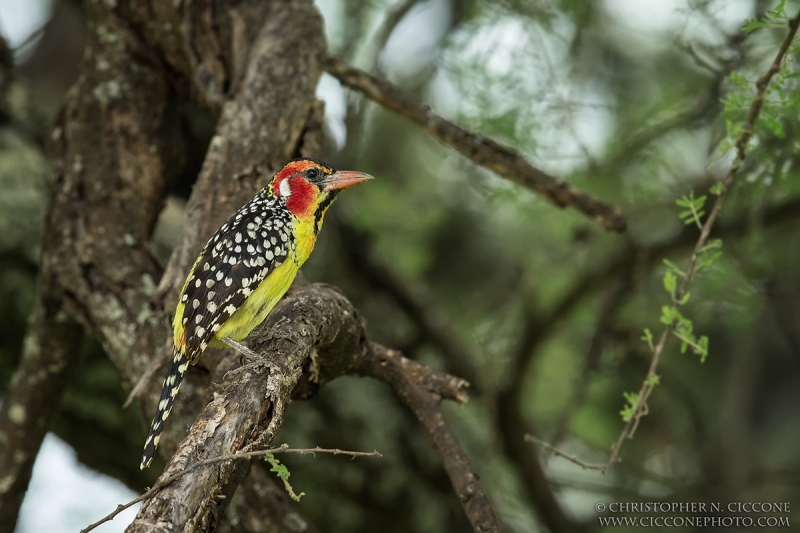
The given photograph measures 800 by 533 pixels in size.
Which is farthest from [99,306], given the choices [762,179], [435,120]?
[762,179]

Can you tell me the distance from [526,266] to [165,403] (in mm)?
2933

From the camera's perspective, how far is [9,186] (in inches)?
169

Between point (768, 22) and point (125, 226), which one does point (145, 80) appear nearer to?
point (125, 226)

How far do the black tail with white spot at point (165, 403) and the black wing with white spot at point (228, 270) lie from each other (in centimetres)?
8

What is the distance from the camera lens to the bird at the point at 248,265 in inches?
113

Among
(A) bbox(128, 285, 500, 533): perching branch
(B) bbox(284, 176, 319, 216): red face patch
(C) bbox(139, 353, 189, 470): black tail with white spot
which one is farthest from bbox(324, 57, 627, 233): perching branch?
(C) bbox(139, 353, 189, 470): black tail with white spot

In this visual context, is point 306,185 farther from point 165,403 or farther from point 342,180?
point 165,403

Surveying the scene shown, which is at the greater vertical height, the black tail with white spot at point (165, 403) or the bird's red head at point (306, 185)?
the bird's red head at point (306, 185)

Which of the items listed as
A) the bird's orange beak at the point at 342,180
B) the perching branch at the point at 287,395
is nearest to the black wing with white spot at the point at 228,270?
the perching branch at the point at 287,395

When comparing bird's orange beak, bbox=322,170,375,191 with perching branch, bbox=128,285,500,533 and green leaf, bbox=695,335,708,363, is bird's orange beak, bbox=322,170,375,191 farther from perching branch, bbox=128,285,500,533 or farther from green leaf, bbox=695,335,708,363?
green leaf, bbox=695,335,708,363

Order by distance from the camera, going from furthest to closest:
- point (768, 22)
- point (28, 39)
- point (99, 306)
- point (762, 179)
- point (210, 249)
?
point (28, 39)
point (762, 179)
point (99, 306)
point (210, 249)
point (768, 22)

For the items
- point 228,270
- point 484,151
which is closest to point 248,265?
point 228,270

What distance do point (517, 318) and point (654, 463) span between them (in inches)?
76.1

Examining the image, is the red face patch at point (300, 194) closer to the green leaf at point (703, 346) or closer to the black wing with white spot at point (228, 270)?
the black wing with white spot at point (228, 270)
